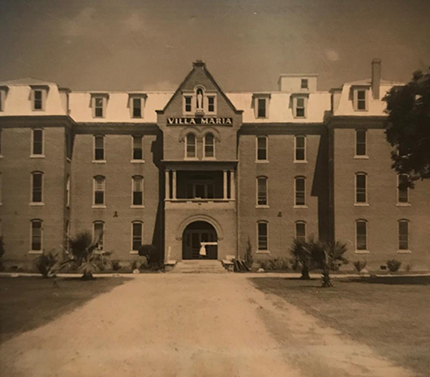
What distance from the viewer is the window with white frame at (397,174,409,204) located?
505 inches

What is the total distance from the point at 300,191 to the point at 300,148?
141 centimetres

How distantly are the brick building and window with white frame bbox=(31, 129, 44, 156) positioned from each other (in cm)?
3

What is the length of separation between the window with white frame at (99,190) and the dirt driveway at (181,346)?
3.27 metres

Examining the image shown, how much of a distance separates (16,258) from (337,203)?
30.6ft

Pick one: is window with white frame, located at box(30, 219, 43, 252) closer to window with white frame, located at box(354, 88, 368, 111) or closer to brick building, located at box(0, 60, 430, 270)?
brick building, located at box(0, 60, 430, 270)

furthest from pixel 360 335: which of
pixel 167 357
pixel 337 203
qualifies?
pixel 337 203

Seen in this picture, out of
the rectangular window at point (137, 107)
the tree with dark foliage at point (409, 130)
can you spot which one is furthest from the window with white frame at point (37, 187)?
the tree with dark foliage at point (409, 130)

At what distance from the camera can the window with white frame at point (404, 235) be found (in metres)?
12.9

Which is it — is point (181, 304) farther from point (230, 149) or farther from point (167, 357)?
point (230, 149)

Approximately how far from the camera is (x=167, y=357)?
8.84m

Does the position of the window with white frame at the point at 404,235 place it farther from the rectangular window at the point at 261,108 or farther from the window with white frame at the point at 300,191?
the rectangular window at the point at 261,108

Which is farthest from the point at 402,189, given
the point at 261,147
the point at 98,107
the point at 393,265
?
the point at 98,107

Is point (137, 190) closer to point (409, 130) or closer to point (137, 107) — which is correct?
point (137, 107)

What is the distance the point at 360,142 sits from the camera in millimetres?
14055
